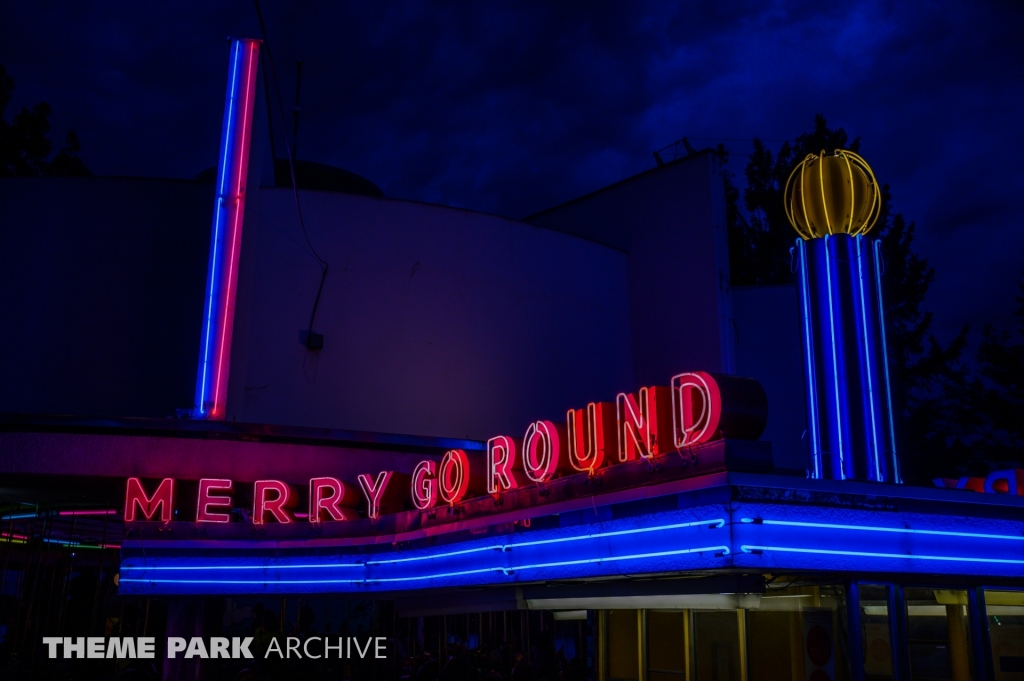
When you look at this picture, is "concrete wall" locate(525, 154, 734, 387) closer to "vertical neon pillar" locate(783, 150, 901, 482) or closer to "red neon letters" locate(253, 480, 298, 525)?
"vertical neon pillar" locate(783, 150, 901, 482)

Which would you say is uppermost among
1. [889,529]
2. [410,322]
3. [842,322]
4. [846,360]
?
[410,322]

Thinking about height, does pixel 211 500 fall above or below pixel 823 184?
below

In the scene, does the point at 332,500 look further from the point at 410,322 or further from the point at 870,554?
the point at 870,554

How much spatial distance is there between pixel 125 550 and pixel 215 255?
228 inches

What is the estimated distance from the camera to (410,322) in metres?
21.0

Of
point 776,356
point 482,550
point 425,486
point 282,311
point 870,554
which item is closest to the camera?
point 870,554

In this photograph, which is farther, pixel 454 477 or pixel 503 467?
pixel 454 477

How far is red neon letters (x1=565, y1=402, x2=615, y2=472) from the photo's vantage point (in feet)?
35.2

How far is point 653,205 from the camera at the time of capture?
23.7 m

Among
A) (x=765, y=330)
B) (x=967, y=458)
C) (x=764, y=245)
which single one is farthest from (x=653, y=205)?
(x=967, y=458)

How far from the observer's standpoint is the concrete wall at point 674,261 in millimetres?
21891

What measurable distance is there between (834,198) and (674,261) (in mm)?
10096

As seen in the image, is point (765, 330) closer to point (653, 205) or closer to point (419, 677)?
point (653, 205)

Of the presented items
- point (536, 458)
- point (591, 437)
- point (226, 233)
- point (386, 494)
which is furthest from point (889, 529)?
point (226, 233)
